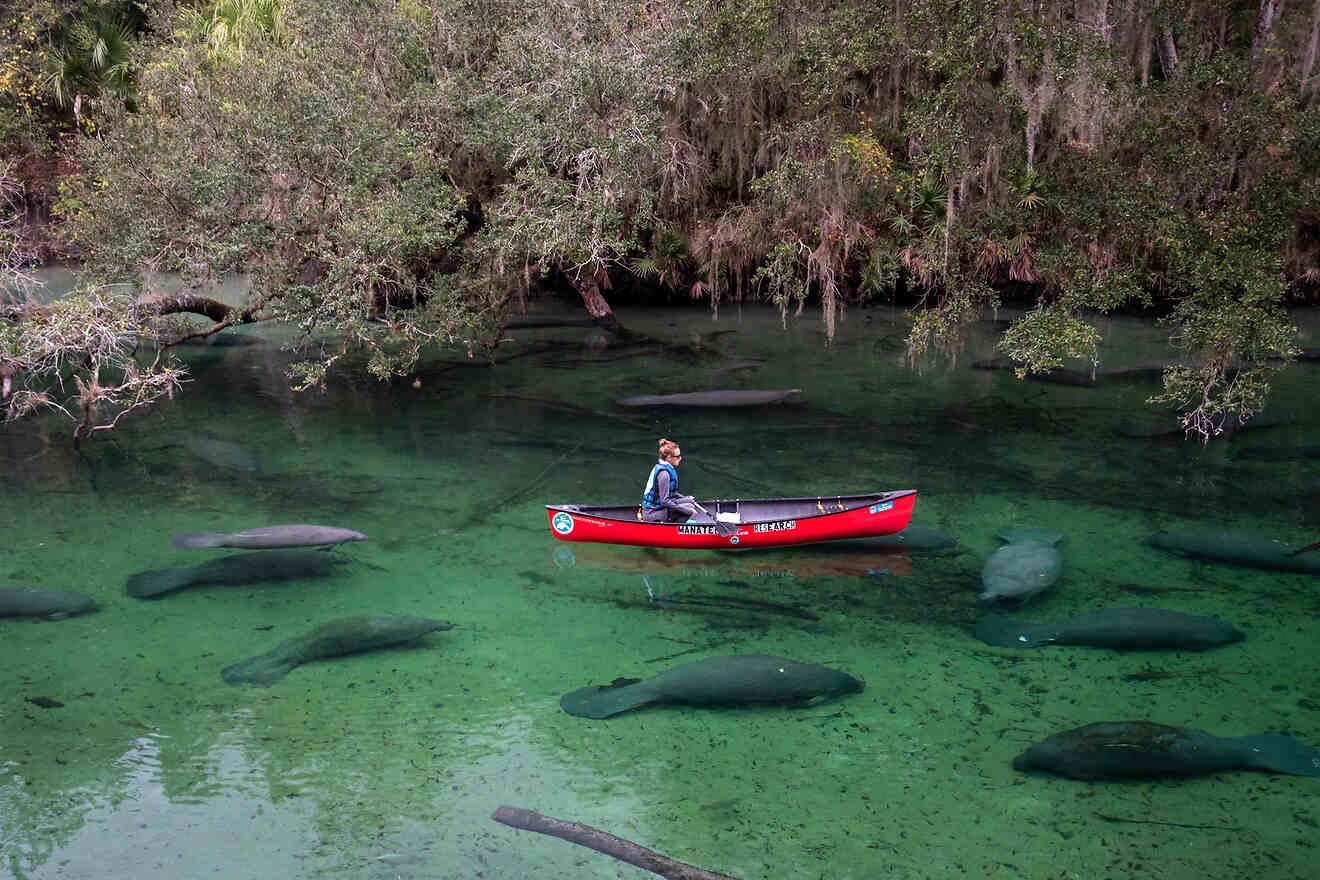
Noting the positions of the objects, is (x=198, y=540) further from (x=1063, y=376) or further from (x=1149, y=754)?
(x=1063, y=376)

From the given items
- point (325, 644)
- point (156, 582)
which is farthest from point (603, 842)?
point (156, 582)

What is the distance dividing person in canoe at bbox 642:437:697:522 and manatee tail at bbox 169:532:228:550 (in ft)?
14.4

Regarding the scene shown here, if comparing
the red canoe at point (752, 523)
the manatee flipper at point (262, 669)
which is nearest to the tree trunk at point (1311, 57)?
the red canoe at point (752, 523)

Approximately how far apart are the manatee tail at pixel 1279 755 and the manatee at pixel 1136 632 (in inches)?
50.2

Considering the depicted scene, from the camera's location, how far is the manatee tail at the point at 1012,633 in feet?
28.9

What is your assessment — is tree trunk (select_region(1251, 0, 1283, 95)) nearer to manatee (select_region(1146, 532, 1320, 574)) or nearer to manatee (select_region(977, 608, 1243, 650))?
manatee (select_region(1146, 532, 1320, 574))

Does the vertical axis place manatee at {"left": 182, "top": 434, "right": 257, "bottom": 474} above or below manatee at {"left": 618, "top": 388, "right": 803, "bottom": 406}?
below

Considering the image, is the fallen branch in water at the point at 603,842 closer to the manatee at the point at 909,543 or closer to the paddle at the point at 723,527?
the paddle at the point at 723,527

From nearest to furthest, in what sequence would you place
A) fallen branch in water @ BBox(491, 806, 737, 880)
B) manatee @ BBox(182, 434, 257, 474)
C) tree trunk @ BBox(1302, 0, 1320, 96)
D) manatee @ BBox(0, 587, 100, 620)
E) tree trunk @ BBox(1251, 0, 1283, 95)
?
1. fallen branch in water @ BBox(491, 806, 737, 880)
2. manatee @ BBox(0, 587, 100, 620)
3. manatee @ BBox(182, 434, 257, 474)
4. tree trunk @ BBox(1302, 0, 1320, 96)
5. tree trunk @ BBox(1251, 0, 1283, 95)

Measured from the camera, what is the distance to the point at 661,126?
651 inches

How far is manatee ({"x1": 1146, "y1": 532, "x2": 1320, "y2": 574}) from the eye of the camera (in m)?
10.1

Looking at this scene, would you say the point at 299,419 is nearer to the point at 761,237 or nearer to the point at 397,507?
the point at 397,507

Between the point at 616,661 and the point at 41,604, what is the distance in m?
5.29

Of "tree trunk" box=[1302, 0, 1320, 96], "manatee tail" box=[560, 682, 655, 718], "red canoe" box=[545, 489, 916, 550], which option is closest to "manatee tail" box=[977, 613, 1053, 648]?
"red canoe" box=[545, 489, 916, 550]
